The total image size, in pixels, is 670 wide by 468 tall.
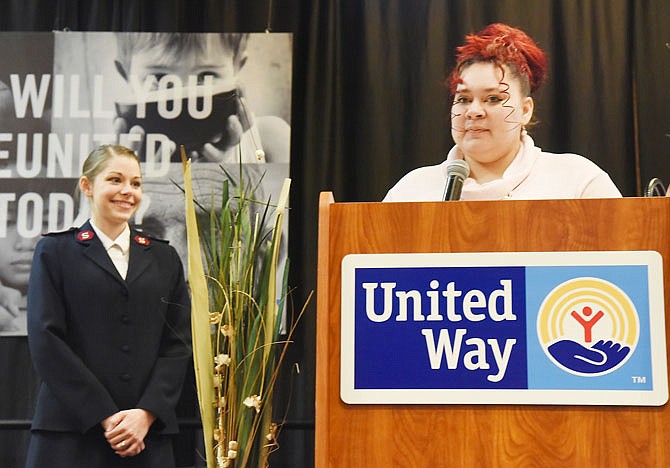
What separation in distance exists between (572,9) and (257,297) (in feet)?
6.14

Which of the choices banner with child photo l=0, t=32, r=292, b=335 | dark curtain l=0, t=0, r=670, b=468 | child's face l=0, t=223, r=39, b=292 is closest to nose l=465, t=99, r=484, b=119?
dark curtain l=0, t=0, r=670, b=468

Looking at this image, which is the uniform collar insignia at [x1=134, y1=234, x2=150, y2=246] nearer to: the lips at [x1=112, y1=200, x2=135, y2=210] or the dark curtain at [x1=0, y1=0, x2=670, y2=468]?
the lips at [x1=112, y1=200, x2=135, y2=210]

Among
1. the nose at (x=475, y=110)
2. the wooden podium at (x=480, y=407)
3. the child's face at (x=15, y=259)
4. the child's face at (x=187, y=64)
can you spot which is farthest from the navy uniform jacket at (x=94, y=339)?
the wooden podium at (x=480, y=407)

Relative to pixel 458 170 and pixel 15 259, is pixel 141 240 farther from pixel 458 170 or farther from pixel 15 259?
pixel 458 170

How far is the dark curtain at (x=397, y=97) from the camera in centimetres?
348

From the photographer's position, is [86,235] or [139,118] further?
[139,118]

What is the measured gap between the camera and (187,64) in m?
3.67

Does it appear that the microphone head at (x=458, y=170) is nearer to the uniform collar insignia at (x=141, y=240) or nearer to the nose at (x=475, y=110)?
the nose at (x=475, y=110)

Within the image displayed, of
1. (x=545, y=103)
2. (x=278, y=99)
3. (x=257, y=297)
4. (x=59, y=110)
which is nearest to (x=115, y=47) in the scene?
(x=59, y=110)

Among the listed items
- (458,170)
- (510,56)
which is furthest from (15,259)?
(458,170)

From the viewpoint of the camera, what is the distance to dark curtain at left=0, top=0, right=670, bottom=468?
348 centimetres

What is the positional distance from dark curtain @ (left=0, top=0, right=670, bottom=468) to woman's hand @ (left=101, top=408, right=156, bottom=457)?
1.87 feet

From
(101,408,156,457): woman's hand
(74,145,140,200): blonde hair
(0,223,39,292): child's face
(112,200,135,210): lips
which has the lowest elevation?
(101,408,156,457): woman's hand

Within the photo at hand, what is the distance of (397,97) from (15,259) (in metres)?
1.73
